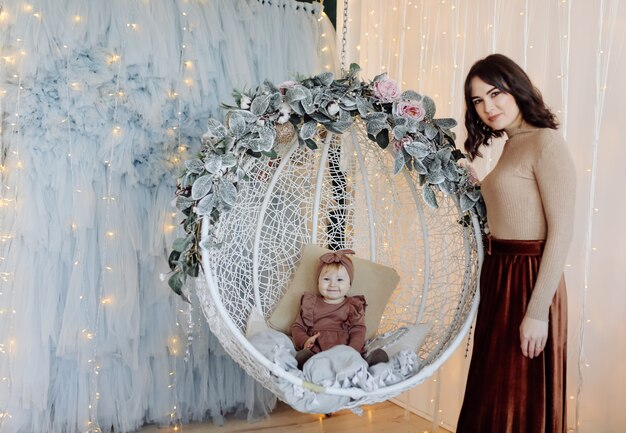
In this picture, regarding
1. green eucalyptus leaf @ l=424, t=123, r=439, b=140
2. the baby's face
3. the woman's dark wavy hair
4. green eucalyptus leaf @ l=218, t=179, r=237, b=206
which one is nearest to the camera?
the woman's dark wavy hair

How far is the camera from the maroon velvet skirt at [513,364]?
1.52m

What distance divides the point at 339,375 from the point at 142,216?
1181 millimetres

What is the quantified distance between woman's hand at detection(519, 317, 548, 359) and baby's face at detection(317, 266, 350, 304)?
797 millimetres

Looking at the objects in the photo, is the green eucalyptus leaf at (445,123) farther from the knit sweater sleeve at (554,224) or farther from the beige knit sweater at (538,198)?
the knit sweater sleeve at (554,224)

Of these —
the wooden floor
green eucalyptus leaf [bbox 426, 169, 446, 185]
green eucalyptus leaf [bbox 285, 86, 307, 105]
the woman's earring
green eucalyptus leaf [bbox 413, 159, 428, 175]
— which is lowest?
the wooden floor

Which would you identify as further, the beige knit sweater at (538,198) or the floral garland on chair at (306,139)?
the floral garland on chair at (306,139)

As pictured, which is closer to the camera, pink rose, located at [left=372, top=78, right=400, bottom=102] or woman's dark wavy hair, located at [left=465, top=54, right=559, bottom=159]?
woman's dark wavy hair, located at [left=465, top=54, right=559, bottom=159]

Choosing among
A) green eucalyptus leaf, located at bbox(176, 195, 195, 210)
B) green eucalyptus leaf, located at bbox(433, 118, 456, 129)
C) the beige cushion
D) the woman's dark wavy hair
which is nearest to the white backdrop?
the woman's dark wavy hair

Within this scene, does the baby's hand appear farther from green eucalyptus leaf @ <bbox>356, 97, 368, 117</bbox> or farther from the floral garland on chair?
green eucalyptus leaf @ <bbox>356, 97, 368, 117</bbox>

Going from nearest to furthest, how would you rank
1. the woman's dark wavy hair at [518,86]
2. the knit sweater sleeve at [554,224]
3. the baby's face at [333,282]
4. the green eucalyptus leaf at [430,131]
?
the knit sweater sleeve at [554,224]
the woman's dark wavy hair at [518,86]
the green eucalyptus leaf at [430,131]
the baby's face at [333,282]

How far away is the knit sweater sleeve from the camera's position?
150 cm

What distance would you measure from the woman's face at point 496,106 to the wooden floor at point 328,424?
1.43 meters

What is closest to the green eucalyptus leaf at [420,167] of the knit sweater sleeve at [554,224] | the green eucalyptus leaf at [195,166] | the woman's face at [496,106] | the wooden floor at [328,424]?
the woman's face at [496,106]

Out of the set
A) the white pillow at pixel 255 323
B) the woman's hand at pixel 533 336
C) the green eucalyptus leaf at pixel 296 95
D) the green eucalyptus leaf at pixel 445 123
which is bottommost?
the white pillow at pixel 255 323
